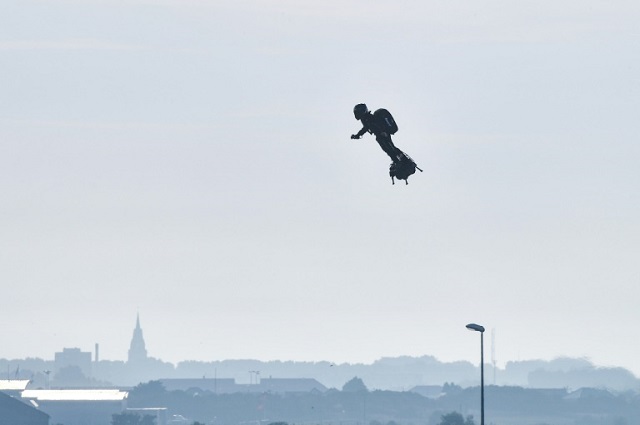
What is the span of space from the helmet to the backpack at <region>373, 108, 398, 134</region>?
1.55 feet

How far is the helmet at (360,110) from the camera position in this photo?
8000 centimetres

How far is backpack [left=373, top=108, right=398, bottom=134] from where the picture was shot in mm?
79438

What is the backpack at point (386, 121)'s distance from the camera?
79.4m

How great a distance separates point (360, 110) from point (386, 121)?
3.86ft

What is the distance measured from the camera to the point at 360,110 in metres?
80.0

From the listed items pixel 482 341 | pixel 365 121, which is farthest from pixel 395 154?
pixel 482 341

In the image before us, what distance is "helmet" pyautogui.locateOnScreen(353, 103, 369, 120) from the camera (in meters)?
80.0

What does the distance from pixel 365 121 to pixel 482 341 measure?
1442 inches

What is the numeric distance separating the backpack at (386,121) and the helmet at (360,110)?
1.55ft

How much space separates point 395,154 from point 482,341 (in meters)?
35.2

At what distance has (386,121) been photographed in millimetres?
79500

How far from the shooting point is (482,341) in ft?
376

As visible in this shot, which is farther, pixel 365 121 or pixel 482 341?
pixel 482 341

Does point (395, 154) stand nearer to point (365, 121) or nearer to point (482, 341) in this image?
point (365, 121)
